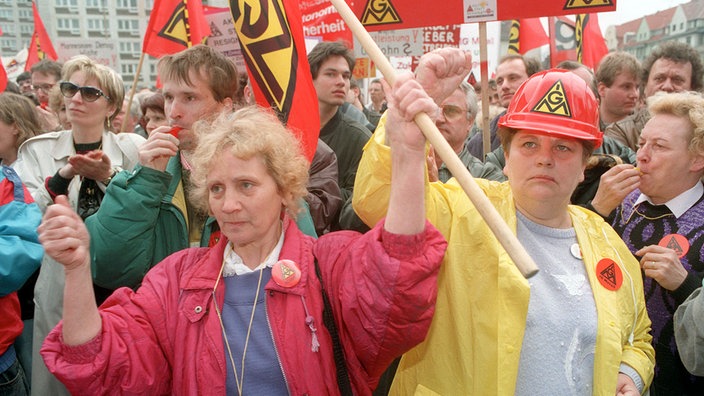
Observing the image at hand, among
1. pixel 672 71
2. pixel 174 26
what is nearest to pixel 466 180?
pixel 672 71

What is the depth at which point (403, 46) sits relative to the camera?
6.92 meters

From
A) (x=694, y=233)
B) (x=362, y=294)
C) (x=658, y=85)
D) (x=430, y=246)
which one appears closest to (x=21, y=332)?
(x=362, y=294)

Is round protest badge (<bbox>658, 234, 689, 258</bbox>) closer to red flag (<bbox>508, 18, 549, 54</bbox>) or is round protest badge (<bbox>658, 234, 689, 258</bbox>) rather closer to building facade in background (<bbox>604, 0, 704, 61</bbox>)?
red flag (<bbox>508, 18, 549, 54</bbox>)

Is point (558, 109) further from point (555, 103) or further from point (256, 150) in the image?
point (256, 150)

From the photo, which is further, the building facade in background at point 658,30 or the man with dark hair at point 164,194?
the building facade in background at point 658,30

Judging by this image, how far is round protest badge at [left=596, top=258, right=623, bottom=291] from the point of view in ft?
7.30

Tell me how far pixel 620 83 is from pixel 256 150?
429 cm

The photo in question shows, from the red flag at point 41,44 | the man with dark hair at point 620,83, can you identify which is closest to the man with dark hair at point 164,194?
the man with dark hair at point 620,83

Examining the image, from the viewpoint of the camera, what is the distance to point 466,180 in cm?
Result: 158

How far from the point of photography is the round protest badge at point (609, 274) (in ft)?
7.30

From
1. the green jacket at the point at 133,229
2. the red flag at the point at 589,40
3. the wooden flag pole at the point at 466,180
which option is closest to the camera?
the wooden flag pole at the point at 466,180

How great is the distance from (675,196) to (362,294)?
6.10 feet

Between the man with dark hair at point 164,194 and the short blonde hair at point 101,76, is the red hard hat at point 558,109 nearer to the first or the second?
the man with dark hair at point 164,194

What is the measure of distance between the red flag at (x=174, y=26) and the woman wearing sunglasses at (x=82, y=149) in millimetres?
1819
